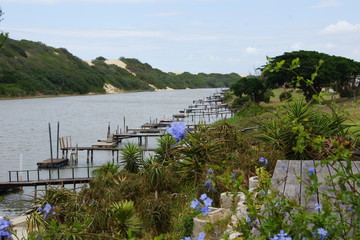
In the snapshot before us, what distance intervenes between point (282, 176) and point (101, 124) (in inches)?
2541

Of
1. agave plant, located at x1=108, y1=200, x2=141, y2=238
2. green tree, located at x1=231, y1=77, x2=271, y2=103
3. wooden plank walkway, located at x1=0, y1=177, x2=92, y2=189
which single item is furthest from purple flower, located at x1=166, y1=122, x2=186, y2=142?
green tree, located at x1=231, y1=77, x2=271, y2=103

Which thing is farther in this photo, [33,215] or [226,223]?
[33,215]

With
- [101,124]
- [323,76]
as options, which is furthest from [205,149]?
[101,124]

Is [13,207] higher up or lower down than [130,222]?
lower down

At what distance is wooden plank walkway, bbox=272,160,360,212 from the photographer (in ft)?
10.7

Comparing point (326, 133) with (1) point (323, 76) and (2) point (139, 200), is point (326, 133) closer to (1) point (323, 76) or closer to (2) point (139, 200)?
(2) point (139, 200)

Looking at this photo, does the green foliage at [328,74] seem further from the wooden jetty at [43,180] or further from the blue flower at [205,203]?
the blue flower at [205,203]

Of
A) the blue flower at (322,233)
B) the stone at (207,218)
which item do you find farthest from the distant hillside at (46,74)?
the blue flower at (322,233)

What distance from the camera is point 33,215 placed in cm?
855

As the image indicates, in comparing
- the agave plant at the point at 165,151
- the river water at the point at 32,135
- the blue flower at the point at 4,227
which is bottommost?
the river water at the point at 32,135

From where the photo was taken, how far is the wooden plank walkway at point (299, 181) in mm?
3254

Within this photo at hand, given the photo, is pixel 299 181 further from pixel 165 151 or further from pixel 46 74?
pixel 46 74

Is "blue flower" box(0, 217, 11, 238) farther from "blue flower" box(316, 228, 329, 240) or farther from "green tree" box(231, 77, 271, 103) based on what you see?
"green tree" box(231, 77, 271, 103)

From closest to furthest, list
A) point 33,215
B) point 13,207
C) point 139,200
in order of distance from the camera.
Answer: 1. point 33,215
2. point 139,200
3. point 13,207
